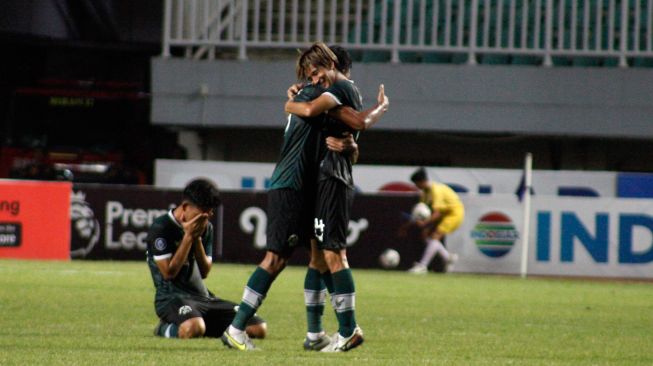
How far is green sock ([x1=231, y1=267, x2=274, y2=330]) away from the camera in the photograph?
29.3ft

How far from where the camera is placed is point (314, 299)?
9297 mm

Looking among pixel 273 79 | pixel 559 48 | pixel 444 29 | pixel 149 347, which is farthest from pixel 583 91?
pixel 149 347

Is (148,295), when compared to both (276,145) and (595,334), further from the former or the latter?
(276,145)

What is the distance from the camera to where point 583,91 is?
84.1 ft

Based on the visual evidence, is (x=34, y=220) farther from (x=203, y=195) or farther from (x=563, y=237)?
(x=203, y=195)

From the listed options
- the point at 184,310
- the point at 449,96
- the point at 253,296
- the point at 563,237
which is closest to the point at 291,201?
the point at 253,296

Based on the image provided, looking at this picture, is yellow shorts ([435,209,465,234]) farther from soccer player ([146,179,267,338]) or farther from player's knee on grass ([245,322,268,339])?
player's knee on grass ([245,322,268,339])

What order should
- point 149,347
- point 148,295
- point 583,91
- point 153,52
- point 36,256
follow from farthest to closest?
point 153,52 < point 583,91 < point 36,256 < point 148,295 < point 149,347

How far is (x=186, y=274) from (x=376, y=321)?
236cm

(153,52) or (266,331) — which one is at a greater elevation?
(153,52)

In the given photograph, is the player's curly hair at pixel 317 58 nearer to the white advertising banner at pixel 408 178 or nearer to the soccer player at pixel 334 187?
the soccer player at pixel 334 187

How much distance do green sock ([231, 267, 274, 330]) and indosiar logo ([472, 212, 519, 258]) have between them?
1362 cm

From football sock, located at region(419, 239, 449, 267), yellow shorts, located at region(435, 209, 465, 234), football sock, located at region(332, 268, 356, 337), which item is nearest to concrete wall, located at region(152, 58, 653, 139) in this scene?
yellow shorts, located at region(435, 209, 465, 234)

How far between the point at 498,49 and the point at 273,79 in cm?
413
